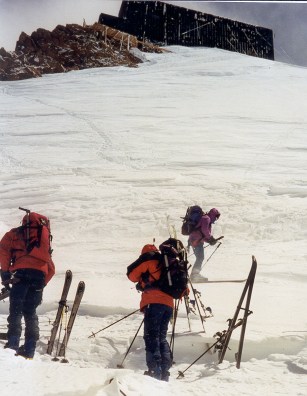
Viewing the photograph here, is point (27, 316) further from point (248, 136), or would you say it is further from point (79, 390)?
point (248, 136)

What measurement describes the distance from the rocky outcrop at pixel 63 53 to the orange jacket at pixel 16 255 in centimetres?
2170

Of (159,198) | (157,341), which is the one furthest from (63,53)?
(157,341)

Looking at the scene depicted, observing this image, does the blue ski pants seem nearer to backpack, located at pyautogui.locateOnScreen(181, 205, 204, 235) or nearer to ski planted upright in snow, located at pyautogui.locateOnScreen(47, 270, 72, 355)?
ski planted upright in snow, located at pyautogui.locateOnScreen(47, 270, 72, 355)

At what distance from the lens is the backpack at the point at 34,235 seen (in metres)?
4.02

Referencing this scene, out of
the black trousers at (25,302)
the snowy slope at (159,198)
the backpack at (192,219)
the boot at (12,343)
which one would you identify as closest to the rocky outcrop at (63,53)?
the snowy slope at (159,198)

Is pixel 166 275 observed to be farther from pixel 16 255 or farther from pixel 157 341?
pixel 16 255

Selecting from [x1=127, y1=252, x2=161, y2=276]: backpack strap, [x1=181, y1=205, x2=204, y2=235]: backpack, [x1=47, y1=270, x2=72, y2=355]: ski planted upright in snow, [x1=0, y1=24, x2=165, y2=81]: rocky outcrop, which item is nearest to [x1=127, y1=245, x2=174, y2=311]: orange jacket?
[x1=127, y1=252, x2=161, y2=276]: backpack strap

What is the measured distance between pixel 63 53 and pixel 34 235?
24061 mm

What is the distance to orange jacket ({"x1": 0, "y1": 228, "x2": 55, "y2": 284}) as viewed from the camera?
4.03 metres

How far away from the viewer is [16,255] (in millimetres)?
4051

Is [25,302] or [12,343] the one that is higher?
[25,302]

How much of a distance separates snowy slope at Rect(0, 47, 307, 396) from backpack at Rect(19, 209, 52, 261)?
35.5 inches

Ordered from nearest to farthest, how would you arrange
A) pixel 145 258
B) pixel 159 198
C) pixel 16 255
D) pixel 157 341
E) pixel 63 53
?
1. pixel 157 341
2. pixel 145 258
3. pixel 16 255
4. pixel 159 198
5. pixel 63 53

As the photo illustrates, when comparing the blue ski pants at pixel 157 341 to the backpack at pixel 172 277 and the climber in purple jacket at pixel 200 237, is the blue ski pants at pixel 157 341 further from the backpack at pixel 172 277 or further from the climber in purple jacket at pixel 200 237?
the climber in purple jacket at pixel 200 237
